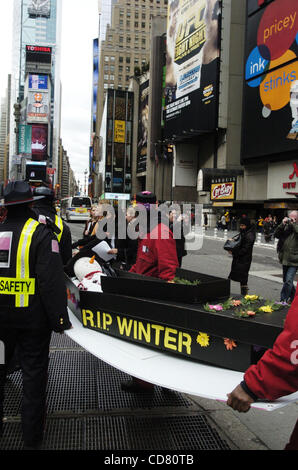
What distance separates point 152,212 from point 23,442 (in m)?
2.51

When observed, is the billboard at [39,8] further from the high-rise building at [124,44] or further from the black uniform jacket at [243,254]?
the black uniform jacket at [243,254]

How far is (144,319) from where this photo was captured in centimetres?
330

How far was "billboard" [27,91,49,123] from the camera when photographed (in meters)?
117

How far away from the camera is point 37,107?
11969cm

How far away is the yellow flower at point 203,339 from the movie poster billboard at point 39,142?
115958 mm

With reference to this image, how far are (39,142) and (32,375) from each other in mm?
120190

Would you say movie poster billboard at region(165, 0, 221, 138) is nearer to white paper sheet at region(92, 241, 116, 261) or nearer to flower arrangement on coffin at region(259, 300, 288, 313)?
white paper sheet at region(92, 241, 116, 261)

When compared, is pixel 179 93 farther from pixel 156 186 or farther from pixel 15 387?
pixel 15 387

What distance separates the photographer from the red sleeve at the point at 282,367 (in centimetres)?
188

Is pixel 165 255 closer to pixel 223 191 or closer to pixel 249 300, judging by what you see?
pixel 249 300

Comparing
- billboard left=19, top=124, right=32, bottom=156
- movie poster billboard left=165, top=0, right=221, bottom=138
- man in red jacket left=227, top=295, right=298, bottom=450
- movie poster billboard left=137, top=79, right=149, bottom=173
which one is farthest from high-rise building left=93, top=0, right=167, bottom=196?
man in red jacket left=227, top=295, right=298, bottom=450

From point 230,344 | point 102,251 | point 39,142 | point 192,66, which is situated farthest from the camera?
point 39,142

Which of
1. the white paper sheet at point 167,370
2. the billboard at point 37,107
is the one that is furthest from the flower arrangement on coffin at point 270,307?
the billboard at point 37,107

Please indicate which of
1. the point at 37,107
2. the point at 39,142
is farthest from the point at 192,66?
the point at 37,107
